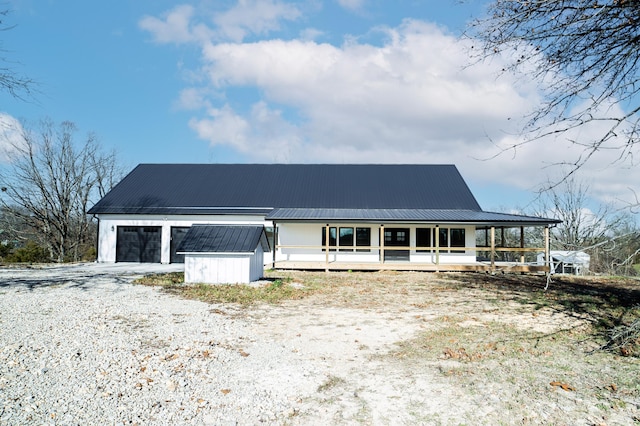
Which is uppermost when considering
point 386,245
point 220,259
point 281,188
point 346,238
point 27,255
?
point 281,188

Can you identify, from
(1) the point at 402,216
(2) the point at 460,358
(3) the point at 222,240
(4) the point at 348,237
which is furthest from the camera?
(4) the point at 348,237

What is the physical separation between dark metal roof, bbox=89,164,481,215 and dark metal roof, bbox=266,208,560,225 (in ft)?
2.52

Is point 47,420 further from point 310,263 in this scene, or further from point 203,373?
point 310,263

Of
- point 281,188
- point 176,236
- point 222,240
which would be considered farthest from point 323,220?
point 176,236

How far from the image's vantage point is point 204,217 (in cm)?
2208

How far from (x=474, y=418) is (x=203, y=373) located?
316cm

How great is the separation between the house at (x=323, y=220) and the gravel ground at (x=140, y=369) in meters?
11.9

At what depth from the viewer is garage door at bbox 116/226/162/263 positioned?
72.6ft

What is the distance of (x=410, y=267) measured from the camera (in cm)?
2031

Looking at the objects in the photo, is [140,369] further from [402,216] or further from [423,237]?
[423,237]

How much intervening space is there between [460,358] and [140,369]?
169 inches

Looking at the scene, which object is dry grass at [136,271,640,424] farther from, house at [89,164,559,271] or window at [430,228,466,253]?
window at [430,228,466,253]

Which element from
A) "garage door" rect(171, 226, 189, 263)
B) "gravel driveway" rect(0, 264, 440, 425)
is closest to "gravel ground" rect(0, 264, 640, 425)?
"gravel driveway" rect(0, 264, 440, 425)

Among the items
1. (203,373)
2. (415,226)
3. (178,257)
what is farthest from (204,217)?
(203,373)
